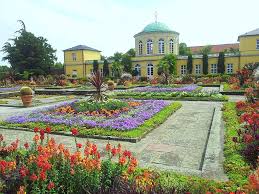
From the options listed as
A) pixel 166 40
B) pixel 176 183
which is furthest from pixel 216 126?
pixel 166 40

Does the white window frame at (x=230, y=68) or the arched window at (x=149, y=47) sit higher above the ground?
the arched window at (x=149, y=47)

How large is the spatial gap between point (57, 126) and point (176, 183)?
547cm

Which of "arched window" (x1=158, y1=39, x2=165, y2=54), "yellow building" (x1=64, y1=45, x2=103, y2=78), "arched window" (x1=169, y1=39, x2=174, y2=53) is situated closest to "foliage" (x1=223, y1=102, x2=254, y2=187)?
"arched window" (x1=158, y1=39, x2=165, y2=54)

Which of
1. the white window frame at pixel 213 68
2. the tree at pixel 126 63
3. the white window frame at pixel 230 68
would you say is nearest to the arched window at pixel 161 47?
the tree at pixel 126 63

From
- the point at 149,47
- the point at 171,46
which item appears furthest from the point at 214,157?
the point at 171,46

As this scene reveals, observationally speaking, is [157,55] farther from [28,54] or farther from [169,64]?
[28,54]

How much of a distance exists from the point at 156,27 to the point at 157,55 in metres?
4.84

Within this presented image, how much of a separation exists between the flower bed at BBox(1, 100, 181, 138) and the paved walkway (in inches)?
14.1

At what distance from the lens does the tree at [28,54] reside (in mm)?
50625

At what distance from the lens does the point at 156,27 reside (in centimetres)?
4853

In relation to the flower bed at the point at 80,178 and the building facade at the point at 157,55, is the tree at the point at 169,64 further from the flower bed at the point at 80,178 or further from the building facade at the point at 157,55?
the flower bed at the point at 80,178

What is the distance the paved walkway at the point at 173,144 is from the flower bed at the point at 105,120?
0.36m

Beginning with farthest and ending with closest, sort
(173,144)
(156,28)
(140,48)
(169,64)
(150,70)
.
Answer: (140,48)
(156,28)
(150,70)
(169,64)
(173,144)

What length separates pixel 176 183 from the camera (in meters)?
4.05
